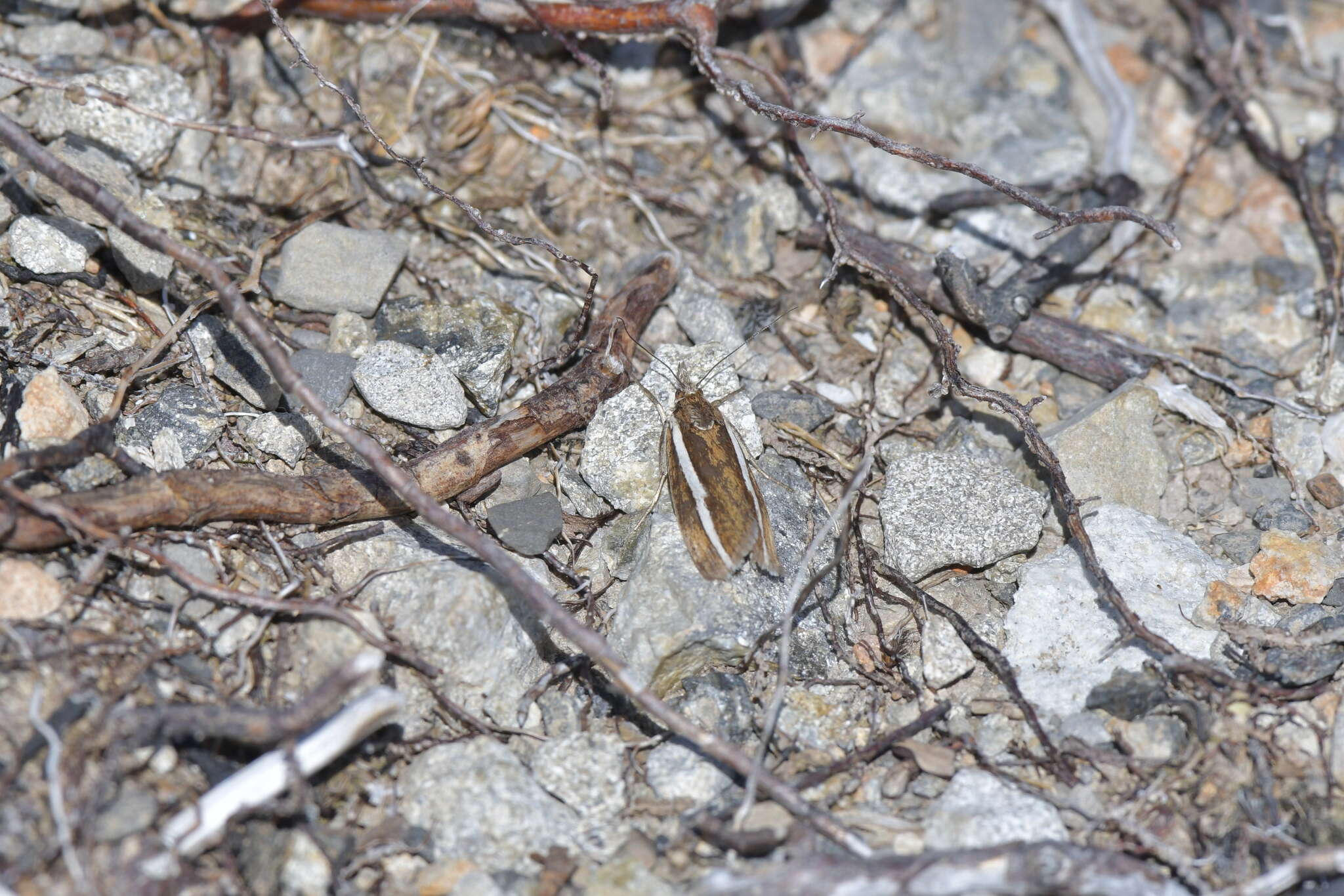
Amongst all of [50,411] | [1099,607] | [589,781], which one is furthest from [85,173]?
[1099,607]

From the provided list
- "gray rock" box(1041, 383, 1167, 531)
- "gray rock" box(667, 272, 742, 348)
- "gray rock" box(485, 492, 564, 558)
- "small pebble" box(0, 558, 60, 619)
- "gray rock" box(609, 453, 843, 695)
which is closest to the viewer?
"small pebble" box(0, 558, 60, 619)

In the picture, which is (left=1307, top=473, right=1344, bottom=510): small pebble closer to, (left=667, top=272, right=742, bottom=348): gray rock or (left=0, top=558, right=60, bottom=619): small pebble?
(left=667, top=272, right=742, bottom=348): gray rock

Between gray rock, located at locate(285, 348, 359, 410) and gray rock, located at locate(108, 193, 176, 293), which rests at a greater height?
gray rock, located at locate(108, 193, 176, 293)

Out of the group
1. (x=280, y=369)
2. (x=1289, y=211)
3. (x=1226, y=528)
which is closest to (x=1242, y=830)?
(x=1226, y=528)

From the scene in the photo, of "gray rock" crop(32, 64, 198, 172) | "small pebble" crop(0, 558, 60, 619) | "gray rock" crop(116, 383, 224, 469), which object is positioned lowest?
"small pebble" crop(0, 558, 60, 619)

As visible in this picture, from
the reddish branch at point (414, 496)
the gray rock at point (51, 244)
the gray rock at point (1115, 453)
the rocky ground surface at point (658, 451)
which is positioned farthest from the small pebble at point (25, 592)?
the gray rock at point (1115, 453)

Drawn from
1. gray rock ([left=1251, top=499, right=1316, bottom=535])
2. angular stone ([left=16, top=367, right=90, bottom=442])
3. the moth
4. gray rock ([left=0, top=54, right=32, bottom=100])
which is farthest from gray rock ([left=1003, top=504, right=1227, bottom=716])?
gray rock ([left=0, top=54, right=32, bottom=100])

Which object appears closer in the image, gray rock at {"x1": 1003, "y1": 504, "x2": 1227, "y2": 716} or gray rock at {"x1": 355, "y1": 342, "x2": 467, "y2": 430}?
gray rock at {"x1": 1003, "y1": 504, "x2": 1227, "y2": 716}
